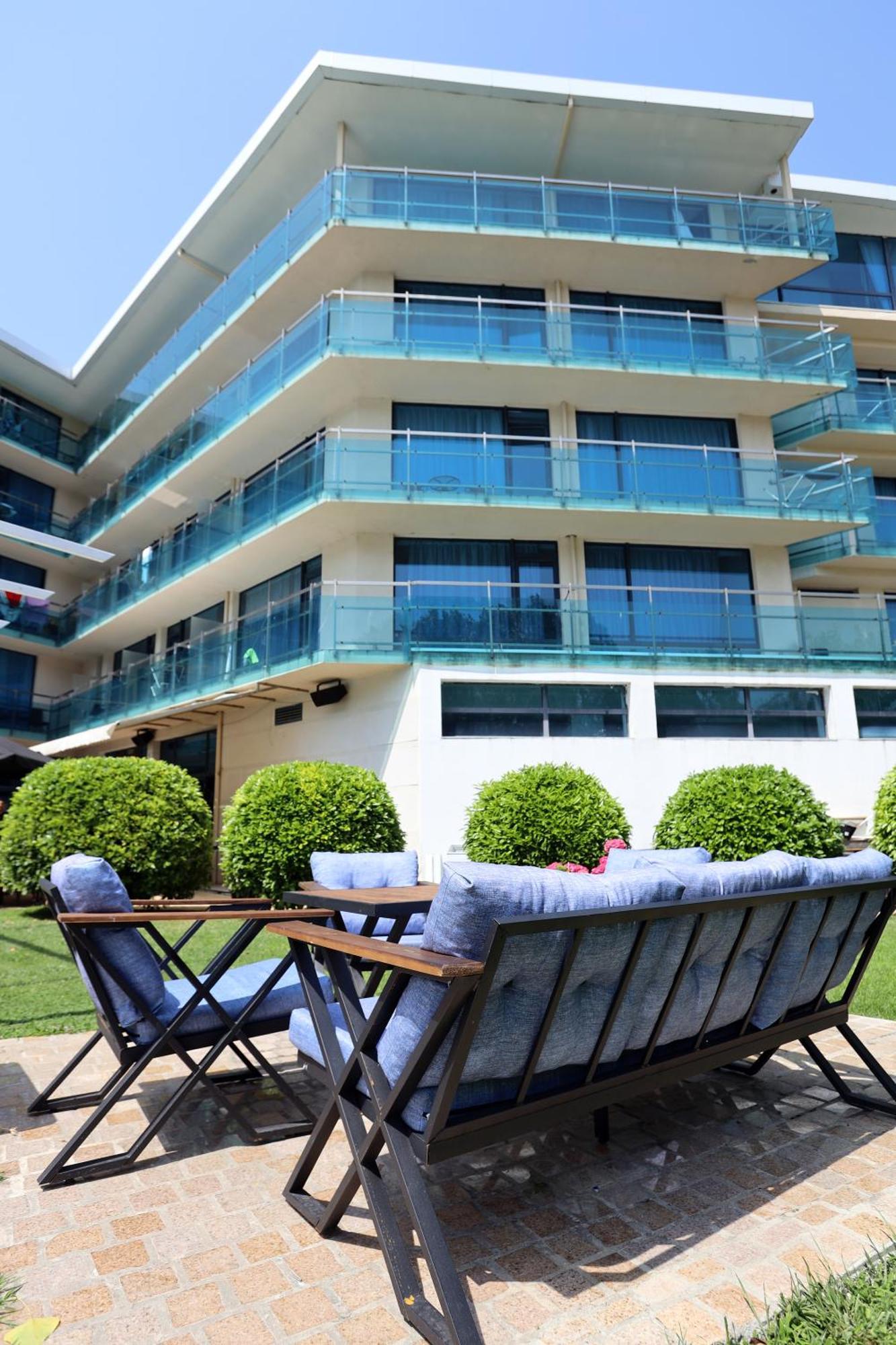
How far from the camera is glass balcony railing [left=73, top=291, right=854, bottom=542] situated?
50.3 ft

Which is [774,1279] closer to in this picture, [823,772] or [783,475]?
[823,772]

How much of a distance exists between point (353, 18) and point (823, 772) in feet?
58.2

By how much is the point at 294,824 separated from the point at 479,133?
48.7 ft

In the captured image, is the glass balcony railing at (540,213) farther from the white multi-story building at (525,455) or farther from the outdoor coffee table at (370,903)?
the outdoor coffee table at (370,903)

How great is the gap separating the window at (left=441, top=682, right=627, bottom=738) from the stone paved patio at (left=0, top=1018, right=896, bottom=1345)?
32.8 ft

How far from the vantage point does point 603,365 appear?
627 inches

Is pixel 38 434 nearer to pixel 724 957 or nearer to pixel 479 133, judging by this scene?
pixel 479 133

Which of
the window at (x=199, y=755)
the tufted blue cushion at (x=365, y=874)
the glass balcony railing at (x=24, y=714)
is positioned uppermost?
the glass balcony railing at (x=24, y=714)

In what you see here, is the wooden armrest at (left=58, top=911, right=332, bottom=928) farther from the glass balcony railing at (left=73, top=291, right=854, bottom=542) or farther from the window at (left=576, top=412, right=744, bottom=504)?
the glass balcony railing at (left=73, top=291, right=854, bottom=542)

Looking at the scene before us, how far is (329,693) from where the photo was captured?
49.5ft

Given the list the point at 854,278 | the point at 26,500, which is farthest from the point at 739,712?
the point at 26,500

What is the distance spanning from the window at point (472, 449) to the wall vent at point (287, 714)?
5178 mm

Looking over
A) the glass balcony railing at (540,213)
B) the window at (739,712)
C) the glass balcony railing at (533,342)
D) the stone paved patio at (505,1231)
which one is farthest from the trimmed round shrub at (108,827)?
the glass balcony railing at (540,213)

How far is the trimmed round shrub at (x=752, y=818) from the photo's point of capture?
10273mm
